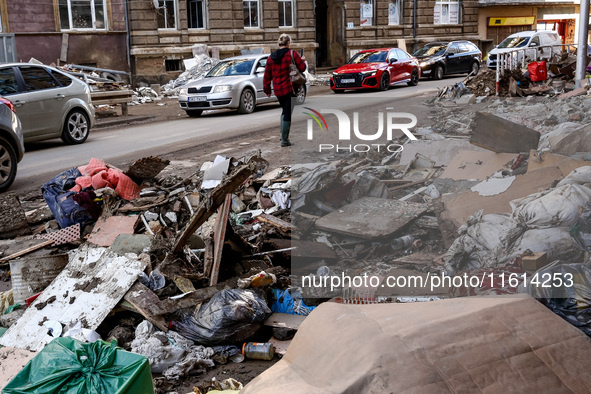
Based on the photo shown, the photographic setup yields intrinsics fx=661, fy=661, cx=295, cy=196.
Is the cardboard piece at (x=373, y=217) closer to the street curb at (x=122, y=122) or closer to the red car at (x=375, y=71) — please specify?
the street curb at (x=122, y=122)

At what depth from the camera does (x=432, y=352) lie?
2.62 metres

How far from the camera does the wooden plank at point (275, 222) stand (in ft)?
21.1

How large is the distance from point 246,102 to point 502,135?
1310cm

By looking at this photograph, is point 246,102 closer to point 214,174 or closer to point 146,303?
point 214,174

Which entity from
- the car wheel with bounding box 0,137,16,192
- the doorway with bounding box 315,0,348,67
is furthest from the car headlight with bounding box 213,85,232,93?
the doorway with bounding box 315,0,348,67

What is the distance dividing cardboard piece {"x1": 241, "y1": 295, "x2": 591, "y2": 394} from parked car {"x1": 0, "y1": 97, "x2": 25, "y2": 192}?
7.76m

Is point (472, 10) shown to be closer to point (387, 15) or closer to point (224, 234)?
point (387, 15)

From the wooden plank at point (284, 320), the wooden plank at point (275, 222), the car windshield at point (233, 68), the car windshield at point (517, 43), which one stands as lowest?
the wooden plank at point (284, 320)

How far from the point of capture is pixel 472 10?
38469mm

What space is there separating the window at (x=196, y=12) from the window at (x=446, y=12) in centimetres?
1447

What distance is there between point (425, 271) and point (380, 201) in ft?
2.31

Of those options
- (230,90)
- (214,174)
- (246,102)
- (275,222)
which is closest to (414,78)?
(246,102)

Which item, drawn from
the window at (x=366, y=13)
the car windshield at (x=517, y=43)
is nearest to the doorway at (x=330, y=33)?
the window at (x=366, y=13)

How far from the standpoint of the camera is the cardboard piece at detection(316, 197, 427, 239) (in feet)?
16.4
